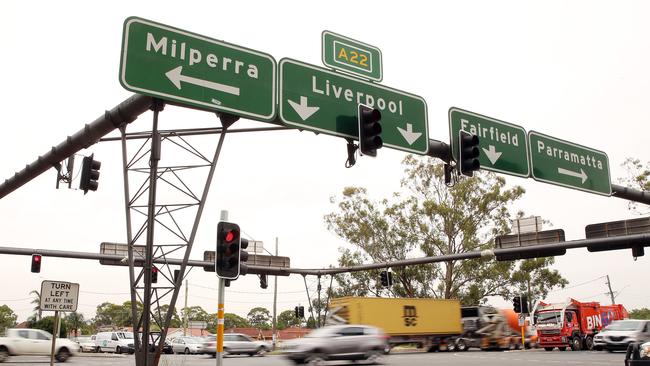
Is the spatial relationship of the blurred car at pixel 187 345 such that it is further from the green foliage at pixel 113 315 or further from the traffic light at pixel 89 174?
the green foliage at pixel 113 315

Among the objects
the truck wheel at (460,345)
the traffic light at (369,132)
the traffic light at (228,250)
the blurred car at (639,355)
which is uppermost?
the traffic light at (369,132)

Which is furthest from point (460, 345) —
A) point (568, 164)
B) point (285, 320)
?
point (285, 320)

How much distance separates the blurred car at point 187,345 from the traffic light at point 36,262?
1537cm

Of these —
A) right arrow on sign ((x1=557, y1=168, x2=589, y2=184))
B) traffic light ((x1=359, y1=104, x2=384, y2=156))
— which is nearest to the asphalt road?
right arrow on sign ((x1=557, y1=168, x2=589, y2=184))

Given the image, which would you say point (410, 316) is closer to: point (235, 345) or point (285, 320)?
point (235, 345)

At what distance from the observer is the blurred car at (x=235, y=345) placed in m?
34.9

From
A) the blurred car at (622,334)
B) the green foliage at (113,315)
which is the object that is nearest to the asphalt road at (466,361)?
the blurred car at (622,334)

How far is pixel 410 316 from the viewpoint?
34406 mm

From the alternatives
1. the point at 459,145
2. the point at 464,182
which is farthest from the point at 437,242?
the point at 459,145

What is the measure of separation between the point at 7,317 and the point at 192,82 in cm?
10863

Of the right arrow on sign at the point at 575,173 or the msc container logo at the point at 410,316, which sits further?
the msc container logo at the point at 410,316

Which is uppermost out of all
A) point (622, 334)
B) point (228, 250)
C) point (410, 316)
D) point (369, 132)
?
point (369, 132)

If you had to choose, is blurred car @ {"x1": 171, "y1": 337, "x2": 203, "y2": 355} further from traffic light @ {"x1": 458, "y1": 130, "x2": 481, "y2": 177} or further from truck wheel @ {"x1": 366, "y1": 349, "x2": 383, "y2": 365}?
traffic light @ {"x1": 458, "y1": 130, "x2": 481, "y2": 177}

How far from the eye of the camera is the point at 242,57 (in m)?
9.35
